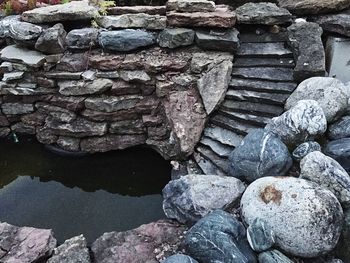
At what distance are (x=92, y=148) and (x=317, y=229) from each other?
330 centimetres

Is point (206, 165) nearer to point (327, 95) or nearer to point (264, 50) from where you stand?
point (327, 95)

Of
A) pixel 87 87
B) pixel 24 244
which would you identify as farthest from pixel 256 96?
pixel 24 244

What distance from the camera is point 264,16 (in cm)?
487

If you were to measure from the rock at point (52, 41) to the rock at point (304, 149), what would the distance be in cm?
323

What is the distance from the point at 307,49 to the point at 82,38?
9.19ft

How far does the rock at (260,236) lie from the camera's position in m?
2.96

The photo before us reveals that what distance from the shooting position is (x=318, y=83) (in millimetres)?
4051

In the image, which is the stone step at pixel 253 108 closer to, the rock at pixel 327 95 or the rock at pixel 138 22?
the rock at pixel 327 95

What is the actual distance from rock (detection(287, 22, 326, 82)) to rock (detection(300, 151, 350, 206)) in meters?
1.42

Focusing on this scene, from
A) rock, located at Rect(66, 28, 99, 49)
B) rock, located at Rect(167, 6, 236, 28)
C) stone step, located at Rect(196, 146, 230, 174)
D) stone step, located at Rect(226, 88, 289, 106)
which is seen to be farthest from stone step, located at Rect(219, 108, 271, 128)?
rock, located at Rect(66, 28, 99, 49)

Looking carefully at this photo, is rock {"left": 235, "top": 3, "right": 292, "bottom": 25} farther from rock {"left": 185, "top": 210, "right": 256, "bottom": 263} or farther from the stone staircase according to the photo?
rock {"left": 185, "top": 210, "right": 256, "bottom": 263}

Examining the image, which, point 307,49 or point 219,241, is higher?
point 307,49

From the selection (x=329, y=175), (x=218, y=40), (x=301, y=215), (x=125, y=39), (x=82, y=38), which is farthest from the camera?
(x=82, y=38)

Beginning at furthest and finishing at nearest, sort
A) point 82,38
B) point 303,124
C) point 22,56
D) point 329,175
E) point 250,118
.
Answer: point 22,56 → point 82,38 → point 250,118 → point 303,124 → point 329,175
